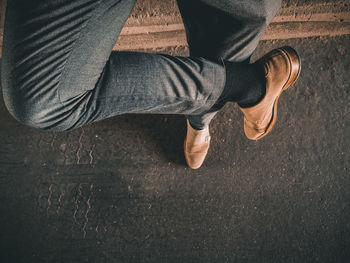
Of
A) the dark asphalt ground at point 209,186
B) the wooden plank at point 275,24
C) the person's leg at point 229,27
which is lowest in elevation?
the dark asphalt ground at point 209,186

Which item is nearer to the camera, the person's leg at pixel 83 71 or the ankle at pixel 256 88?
the person's leg at pixel 83 71

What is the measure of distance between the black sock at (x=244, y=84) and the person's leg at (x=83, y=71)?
5 centimetres

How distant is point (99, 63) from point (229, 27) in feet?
1.73

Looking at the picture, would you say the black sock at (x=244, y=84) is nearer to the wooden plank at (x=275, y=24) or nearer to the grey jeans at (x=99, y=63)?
the grey jeans at (x=99, y=63)

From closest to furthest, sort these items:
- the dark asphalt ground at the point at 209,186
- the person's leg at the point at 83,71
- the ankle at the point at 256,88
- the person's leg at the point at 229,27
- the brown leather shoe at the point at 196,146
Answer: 1. the person's leg at the point at 83,71
2. the person's leg at the point at 229,27
3. the ankle at the point at 256,88
4. the brown leather shoe at the point at 196,146
5. the dark asphalt ground at the point at 209,186

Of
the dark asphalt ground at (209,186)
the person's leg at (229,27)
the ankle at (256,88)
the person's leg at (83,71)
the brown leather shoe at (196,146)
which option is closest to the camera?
the person's leg at (83,71)

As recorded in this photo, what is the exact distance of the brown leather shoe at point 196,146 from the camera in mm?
Result: 1366

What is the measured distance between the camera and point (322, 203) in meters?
1.57

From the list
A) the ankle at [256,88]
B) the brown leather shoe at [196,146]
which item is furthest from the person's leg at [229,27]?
the brown leather shoe at [196,146]

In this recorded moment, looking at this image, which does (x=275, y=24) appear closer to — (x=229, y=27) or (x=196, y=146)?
(x=229, y=27)

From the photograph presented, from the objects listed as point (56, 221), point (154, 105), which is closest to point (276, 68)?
point (154, 105)

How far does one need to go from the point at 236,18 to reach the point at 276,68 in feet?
0.95

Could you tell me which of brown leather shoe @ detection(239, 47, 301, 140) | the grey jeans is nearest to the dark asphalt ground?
brown leather shoe @ detection(239, 47, 301, 140)

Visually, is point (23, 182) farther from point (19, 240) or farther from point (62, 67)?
point (62, 67)
